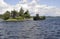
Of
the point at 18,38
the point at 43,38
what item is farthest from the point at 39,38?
the point at 18,38

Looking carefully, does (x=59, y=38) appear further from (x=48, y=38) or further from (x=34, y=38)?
(x=34, y=38)

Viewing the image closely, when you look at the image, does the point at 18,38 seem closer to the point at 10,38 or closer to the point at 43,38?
the point at 10,38

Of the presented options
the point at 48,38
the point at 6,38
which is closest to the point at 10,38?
the point at 6,38

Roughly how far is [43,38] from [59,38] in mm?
4451

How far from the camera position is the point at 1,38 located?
5831 cm

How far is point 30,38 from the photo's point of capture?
5728 cm

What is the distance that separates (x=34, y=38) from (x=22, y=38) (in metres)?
3.06

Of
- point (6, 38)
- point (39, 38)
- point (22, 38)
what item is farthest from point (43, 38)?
point (6, 38)

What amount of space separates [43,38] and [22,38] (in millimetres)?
5286

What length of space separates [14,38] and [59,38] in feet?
38.0

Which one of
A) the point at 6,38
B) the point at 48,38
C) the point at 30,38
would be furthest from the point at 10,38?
the point at 48,38

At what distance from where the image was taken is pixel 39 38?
57344mm

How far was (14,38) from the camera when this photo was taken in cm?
5812

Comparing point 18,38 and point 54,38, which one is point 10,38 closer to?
point 18,38
